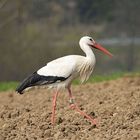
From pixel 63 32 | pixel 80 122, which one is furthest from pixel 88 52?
pixel 63 32

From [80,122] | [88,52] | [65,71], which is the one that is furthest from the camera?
[88,52]

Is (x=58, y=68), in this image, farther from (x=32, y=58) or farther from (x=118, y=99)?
(x=32, y=58)

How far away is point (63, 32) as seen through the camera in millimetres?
34156

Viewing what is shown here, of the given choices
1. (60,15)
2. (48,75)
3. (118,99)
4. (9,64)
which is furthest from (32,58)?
(48,75)

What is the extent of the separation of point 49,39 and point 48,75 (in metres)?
21.6

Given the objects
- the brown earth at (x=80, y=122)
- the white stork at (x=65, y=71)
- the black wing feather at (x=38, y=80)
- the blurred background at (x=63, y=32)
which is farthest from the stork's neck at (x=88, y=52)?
the blurred background at (x=63, y=32)

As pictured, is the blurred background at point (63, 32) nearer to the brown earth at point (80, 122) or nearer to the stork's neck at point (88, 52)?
the brown earth at point (80, 122)

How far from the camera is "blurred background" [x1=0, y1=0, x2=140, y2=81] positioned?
29.5 m

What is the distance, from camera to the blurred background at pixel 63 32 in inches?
1163

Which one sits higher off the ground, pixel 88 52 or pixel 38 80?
pixel 88 52

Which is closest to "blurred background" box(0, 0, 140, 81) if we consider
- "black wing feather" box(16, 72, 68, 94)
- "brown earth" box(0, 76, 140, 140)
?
"brown earth" box(0, 76, 140, 140)

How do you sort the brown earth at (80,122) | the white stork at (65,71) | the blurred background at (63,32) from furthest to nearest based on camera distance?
1. the blurred background at (63,32)
2. the white stork at (65,71)
3. the brown earth at (80,122)

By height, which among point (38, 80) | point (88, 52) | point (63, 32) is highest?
point (63, 32)

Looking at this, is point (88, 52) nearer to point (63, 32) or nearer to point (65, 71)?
point (65, 71)
